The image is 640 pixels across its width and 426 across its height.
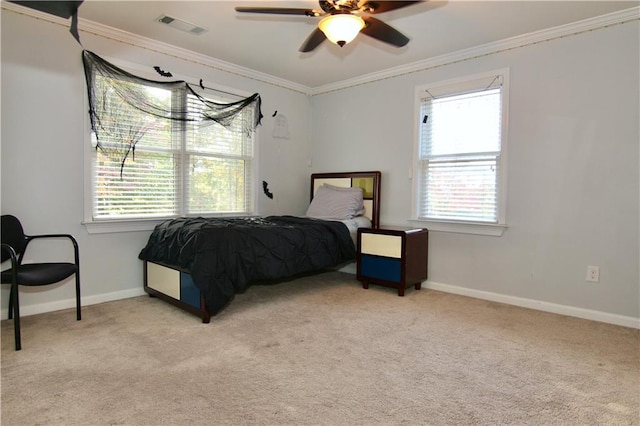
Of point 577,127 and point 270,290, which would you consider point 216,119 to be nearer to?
point 270,290

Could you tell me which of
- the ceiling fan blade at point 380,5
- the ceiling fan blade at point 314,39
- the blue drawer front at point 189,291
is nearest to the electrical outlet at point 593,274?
the ceiling fan blade at point 380,5

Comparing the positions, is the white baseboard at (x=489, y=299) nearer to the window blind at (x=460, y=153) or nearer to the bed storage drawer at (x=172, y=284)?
the bed storage drawer at (x=172, y=284)

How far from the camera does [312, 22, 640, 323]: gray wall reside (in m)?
2.97

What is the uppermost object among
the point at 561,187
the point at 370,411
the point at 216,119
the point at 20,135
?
the point at 216,119

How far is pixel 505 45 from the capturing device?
3488mm

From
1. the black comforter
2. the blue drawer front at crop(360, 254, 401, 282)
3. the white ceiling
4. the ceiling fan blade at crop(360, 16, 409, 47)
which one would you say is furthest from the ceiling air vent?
the blue drawer front at crop(360, 254, 401, 282)

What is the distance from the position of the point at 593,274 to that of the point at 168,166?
3935 mm

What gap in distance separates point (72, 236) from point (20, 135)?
0.86 metres

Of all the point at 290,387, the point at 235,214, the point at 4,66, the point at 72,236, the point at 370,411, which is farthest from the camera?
the point at 235,214

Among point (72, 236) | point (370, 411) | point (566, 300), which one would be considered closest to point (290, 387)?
point (370, 411)

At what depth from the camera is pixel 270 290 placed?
12.6 feet

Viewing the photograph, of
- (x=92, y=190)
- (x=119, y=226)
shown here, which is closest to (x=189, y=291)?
(x=119, y=226)

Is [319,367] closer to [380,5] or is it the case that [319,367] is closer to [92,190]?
[380,5]

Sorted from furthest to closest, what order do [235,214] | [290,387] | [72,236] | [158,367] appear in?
[235,214]
[72,236]
[158,367]
[290,387]
